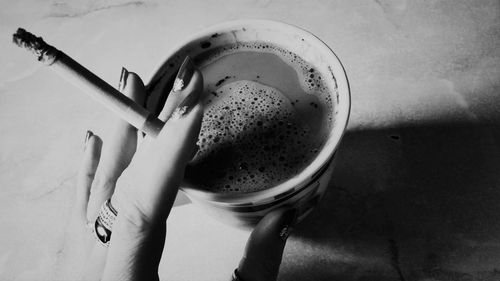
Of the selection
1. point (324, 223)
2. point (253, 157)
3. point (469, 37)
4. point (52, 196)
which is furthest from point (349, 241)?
point (52, 196)

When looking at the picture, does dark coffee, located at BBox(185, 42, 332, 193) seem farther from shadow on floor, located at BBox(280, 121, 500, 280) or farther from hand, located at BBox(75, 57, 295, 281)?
shadow on floor, located at BBox(280, 121, 500, 280)

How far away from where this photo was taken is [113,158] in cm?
67

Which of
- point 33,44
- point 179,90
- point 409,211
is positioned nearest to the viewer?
point 33,44

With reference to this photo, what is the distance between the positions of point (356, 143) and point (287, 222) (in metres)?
0.27

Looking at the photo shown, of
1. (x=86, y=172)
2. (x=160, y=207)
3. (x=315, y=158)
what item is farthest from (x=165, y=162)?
(x=86, y=172)

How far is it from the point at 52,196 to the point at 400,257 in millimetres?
642

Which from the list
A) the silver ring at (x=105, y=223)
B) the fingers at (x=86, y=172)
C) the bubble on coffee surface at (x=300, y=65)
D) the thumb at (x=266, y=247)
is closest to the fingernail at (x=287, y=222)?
the thumb at (x=266, y=247)

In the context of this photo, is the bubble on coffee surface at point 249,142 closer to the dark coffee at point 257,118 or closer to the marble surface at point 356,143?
the dark coffee at point 257,118

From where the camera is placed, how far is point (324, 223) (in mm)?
657

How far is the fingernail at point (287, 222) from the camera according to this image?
0.50m

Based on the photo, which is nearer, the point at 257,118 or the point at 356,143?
the point at 257,118

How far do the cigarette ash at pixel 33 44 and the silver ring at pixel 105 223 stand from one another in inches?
9.3

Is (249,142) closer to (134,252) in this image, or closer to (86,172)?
(134,252)

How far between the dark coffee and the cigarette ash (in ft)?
0.69
